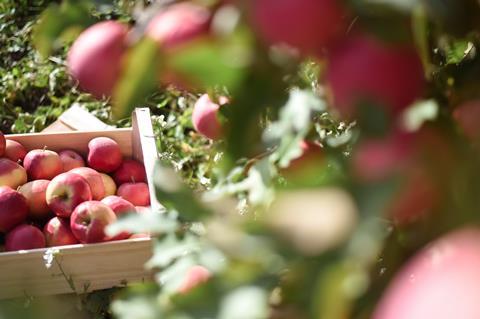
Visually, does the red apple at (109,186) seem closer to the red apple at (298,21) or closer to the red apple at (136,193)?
the red apple at (136,193)

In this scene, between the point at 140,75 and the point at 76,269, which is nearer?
the point at 140,75

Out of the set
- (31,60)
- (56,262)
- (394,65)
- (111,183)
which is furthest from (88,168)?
(394,65)

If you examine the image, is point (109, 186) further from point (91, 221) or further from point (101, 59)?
point (101, 59)

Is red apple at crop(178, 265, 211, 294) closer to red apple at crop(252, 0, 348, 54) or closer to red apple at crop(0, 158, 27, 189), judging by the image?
red apple at crop(252, 0, 348, 54)

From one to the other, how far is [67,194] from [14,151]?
0.94ft

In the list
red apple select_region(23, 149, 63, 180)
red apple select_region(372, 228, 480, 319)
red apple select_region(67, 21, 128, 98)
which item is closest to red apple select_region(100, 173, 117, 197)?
red apple select_region(23, 149, 63, 180)

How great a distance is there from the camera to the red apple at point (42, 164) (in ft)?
6.39

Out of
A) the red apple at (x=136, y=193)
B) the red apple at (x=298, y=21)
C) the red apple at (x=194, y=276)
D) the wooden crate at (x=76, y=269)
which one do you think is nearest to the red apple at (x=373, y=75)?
the red apple at (x=298, y=21)

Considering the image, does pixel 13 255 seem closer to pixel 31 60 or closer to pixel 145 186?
pixel 145 186

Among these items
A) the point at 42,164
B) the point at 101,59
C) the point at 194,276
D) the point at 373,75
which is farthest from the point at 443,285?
the point at 42,164

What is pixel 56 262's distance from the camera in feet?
5.20

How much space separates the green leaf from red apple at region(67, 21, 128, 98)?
39mm

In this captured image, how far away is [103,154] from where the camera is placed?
2004 millimetres

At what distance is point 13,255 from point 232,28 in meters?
1.23
